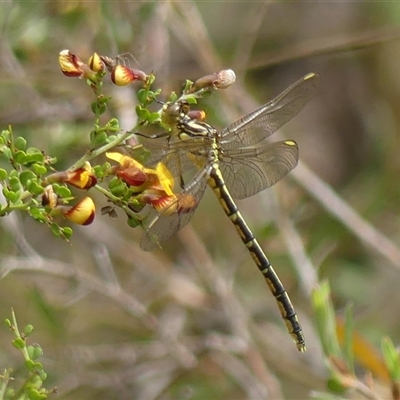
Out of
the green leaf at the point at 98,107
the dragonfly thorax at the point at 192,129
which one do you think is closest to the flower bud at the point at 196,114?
the dragonfly thorax at the point at 192,129

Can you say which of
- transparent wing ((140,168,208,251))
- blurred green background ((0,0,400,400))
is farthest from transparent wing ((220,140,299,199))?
blurred green background ((0,0,400,400))

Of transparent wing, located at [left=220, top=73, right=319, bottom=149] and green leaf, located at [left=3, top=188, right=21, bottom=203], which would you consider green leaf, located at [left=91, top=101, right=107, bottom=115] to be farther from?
transparent wing, located at [left=220, top=73, right=319, bottom=149]

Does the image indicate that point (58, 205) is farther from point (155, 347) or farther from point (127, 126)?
point (155, 347)

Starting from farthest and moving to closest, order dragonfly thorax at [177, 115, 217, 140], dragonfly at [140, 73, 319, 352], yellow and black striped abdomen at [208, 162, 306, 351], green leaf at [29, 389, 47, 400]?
yellow and black striped abdomen at [208, 162, 306, 351] → dragonfly at [140, 73, 319, 352] → dragonfly thorax at [177, 115, 217, 140] → green leaf at [29, 389, 47, 400]

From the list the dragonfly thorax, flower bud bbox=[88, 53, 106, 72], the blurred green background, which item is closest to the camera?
flower bud bbox=[88, 53, 106, 72]

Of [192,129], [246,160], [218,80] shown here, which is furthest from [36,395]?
[246,160]

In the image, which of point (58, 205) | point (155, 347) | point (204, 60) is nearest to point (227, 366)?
point (155, 347)

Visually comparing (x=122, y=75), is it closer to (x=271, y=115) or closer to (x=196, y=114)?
(x=196, y=114)
